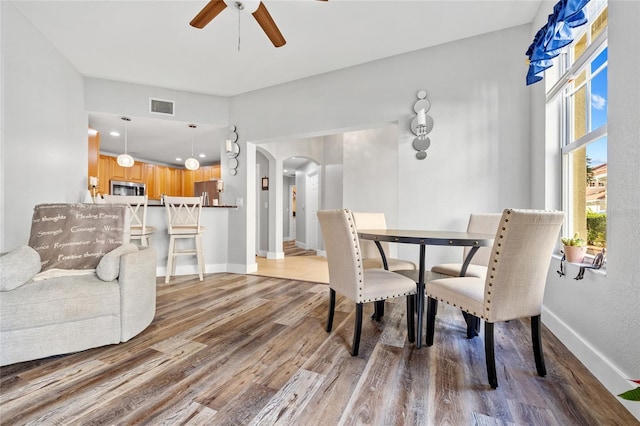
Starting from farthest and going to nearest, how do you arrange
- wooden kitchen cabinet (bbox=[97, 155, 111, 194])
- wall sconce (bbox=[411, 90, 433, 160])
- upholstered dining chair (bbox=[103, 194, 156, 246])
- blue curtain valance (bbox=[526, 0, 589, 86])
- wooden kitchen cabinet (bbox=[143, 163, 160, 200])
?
wooden kitchen cabinet (bbox=[143, 163, 160, 200]) < wooden kitchen cabinet (bbox=[97, 155, 111, 194]) < upholstered dining chair (bbox=[103, 194, 156, 246]) < wall sconce (bbox=[411, 90, 433, 160]) < blue curtain valance (bbox=[526, 0, 589, 86])

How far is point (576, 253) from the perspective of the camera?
1752 mm

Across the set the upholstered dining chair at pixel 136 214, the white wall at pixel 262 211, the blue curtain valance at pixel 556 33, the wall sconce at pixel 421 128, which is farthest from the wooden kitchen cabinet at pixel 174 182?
the blue curtain valance at pixel 556 33

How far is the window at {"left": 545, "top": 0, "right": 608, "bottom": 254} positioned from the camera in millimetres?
1722

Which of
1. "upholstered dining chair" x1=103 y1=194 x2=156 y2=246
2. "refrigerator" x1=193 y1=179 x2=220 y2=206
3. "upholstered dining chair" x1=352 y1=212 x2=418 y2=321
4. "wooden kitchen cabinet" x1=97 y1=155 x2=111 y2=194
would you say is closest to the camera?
"upholstered dining chair" x1=352 y1=212 x2=418 y2=321

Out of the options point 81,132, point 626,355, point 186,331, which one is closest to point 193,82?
point 81,132

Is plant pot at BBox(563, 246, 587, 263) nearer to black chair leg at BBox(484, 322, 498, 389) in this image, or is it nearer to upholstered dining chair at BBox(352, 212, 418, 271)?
black chair leg at BBox(484, 322, 498, 389)

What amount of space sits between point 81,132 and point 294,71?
2889 millimetres

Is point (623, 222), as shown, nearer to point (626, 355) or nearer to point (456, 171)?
point (626, 355)

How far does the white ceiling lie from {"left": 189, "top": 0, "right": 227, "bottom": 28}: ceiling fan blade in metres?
0.39

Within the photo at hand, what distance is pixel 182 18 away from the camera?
255cm

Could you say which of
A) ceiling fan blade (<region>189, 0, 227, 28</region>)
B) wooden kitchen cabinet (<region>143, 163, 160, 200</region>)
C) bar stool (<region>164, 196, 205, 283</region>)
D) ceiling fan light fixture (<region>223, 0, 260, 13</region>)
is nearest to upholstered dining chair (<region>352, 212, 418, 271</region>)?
ceiling fan light fixture (<region>223, 0, 260, 13</region>)

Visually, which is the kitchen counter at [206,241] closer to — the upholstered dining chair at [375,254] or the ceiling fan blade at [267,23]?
the upholstered dining chair at [375,254]

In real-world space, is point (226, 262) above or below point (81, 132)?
below

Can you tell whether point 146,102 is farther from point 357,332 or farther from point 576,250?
point 576,250
